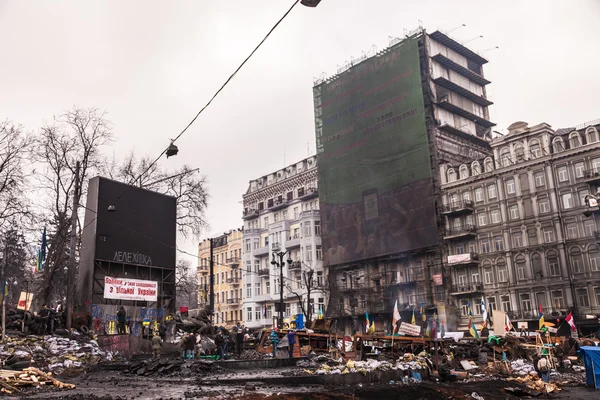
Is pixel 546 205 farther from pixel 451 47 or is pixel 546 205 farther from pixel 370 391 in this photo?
pixel 370 391

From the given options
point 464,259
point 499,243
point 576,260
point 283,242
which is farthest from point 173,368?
point 283,242

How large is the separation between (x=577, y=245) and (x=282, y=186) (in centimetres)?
4265

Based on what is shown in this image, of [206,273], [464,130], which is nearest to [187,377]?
[464,130]

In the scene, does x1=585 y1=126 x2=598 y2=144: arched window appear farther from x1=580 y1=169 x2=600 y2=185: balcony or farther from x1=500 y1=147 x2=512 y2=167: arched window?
x1=500 y1=147 x2=512 y2=167: arched window

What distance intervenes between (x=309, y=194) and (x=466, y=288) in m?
26.9

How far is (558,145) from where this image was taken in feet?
159

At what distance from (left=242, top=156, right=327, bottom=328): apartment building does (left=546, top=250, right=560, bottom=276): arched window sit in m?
27.2

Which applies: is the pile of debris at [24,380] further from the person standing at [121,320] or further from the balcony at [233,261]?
the balcony at [233,261]

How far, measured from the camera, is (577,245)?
151ft

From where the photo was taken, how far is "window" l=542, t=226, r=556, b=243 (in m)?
47.9

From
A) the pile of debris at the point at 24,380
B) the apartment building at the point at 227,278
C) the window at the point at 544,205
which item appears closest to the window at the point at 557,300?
the window at the point at 544,205

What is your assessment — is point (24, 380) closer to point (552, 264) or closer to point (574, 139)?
point (552, 264)

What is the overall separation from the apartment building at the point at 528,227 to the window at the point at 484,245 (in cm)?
9

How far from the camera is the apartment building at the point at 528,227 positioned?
45.5 m
